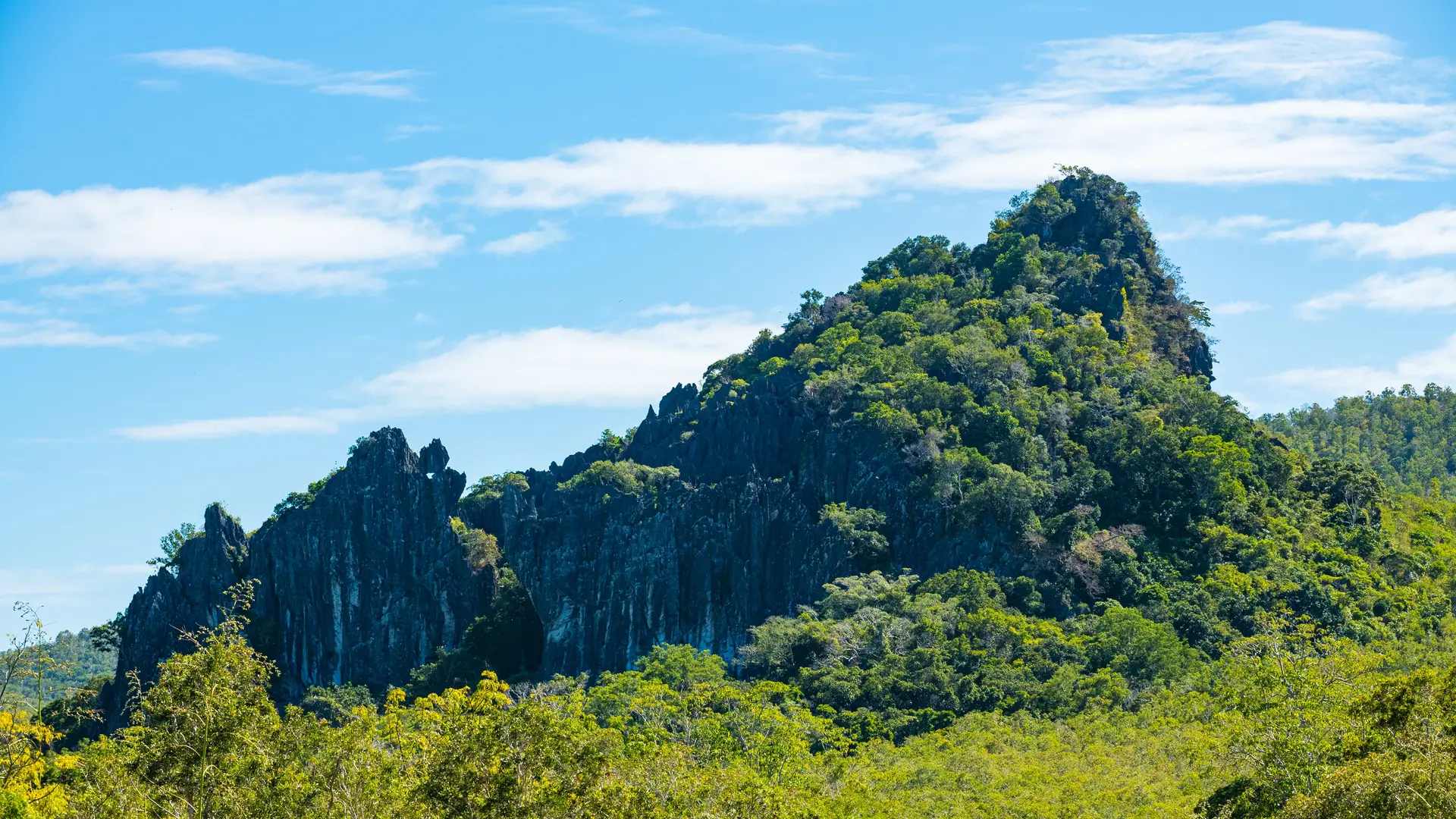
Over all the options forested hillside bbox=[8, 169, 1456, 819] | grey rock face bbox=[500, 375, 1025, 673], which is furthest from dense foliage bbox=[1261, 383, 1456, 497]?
grey rock face bbox=[500, 375, 1025, 673]

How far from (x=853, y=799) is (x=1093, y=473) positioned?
121ft

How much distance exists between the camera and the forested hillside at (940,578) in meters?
46.9

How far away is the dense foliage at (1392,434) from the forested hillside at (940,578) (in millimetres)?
23845

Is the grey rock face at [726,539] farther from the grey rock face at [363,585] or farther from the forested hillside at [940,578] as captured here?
the grey rock face at [363,585]

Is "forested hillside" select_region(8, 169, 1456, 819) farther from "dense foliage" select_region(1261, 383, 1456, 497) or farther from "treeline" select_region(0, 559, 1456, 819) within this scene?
"dense foliage" select_region(1261, 383, 1456, 497)

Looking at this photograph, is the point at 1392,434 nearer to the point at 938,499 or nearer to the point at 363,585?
the point at 938,499

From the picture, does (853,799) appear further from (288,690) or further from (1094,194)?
(1094,194)

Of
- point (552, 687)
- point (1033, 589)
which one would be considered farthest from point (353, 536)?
point (1033, 589)

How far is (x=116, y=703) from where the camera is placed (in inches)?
3383

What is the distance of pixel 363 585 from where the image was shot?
86312 mm

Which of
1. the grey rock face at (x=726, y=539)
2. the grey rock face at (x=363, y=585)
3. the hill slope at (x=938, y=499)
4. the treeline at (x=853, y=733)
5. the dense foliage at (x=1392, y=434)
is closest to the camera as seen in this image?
the treeline at (x=853, y=733)

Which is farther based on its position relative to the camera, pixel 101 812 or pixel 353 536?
pixel 353 536

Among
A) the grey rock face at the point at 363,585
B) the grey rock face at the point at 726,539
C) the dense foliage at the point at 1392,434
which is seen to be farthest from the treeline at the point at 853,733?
the dense foliage at the point at 1392,434

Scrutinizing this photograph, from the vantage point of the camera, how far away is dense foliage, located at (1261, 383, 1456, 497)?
114562mm
